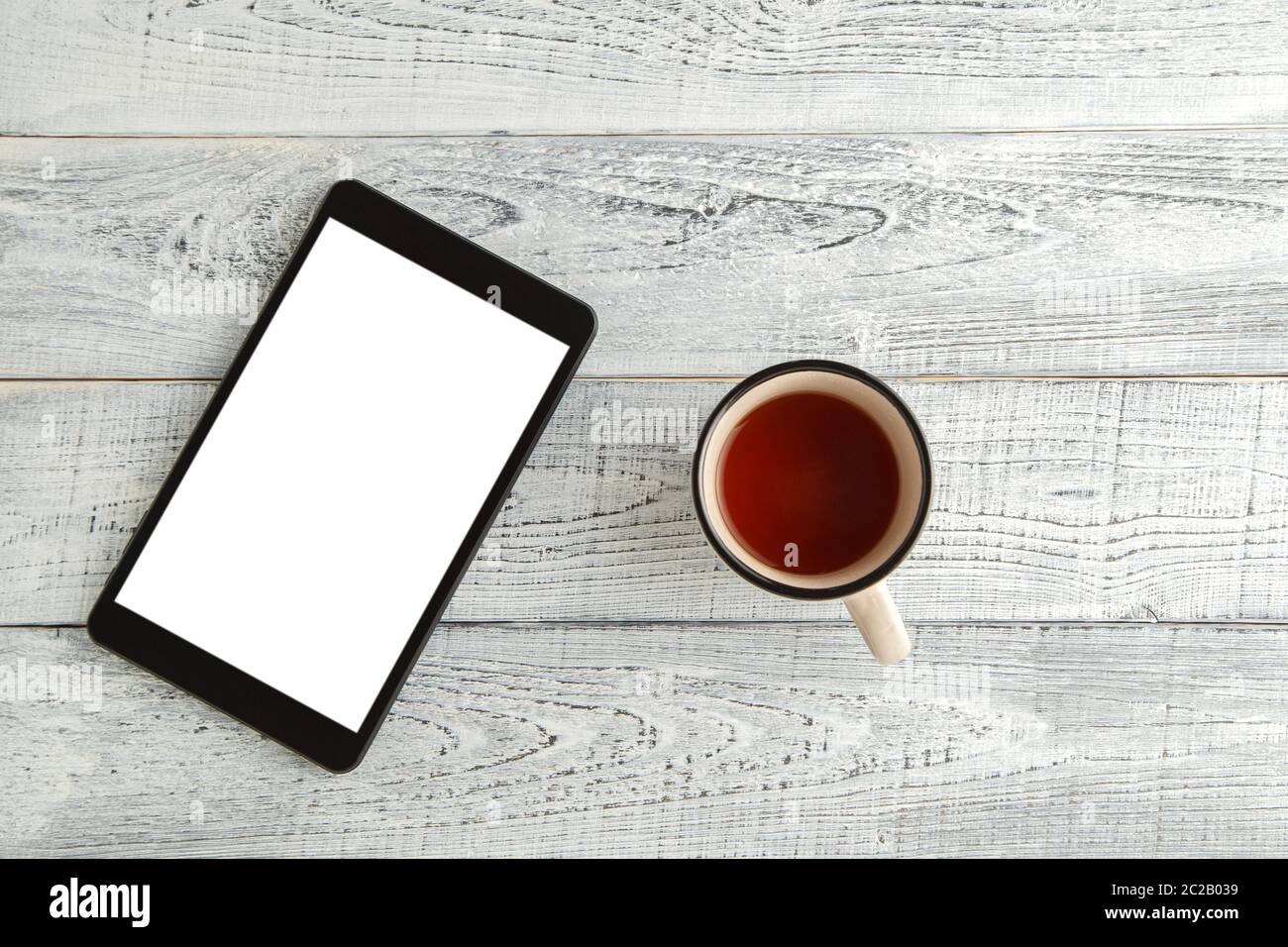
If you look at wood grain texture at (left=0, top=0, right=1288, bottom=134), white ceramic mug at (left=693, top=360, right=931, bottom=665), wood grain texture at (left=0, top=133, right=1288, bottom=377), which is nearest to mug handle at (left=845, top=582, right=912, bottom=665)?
white ceramic mug at (left=693, top=360, right=931, bottom=665)

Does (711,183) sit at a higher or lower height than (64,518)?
higher

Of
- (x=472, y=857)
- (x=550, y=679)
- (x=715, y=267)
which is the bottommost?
(x=472, y=857)

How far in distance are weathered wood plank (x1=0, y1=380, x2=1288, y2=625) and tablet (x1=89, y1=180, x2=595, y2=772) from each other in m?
0.03

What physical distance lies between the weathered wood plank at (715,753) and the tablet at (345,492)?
4 cm

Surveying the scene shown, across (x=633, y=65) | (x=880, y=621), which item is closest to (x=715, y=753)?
(x=880, y=621)

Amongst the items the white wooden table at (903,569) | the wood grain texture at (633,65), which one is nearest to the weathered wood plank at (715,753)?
the white wooden table at (903,569)

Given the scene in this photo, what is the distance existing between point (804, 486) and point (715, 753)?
20 cm

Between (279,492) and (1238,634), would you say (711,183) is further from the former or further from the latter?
(1238,634)

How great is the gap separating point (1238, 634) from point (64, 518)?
2.60 feet

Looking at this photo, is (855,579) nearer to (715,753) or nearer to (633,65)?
(715,753)

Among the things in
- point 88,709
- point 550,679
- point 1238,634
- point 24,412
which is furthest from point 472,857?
point 1238,634

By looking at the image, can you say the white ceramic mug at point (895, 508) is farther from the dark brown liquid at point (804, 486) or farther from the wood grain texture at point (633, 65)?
the wood grain texture at point (633, 65)

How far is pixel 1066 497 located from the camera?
1.96ft

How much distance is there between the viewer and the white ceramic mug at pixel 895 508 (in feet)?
1.57
